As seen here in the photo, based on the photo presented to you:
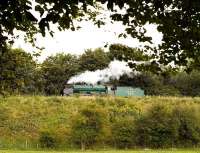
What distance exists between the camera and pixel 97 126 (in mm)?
35406

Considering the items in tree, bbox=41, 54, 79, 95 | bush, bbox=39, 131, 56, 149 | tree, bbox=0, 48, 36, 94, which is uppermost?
tree, bbox=41, 54, 79, 95

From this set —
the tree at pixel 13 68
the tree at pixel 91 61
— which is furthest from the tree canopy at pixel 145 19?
the tree at pixel 91 61

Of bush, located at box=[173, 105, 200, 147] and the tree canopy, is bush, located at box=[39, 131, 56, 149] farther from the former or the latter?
the tree canopy

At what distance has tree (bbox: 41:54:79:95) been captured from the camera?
5184 cm

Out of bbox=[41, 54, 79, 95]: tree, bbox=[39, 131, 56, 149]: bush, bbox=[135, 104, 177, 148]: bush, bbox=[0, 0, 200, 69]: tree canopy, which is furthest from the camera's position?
bbox=[41, 54, 79, 95]: tree

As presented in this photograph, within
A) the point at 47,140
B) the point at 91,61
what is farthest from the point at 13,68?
the point at 91,61

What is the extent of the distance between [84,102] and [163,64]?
35153mm

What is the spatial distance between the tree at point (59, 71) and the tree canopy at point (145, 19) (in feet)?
145

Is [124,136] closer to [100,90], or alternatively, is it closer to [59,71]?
[100,90]

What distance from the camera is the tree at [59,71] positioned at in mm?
51844

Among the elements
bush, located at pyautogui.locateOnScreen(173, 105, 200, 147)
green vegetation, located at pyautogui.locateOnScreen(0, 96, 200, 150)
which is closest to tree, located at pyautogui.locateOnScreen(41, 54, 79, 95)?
green vegetation, located at pyautogui.locateOnScreen(0, 96, 200, 150)

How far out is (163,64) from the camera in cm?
612

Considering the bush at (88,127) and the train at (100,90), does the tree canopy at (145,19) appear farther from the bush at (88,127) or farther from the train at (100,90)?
the train at (100,90)

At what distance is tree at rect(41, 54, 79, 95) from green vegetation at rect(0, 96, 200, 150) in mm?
11350
